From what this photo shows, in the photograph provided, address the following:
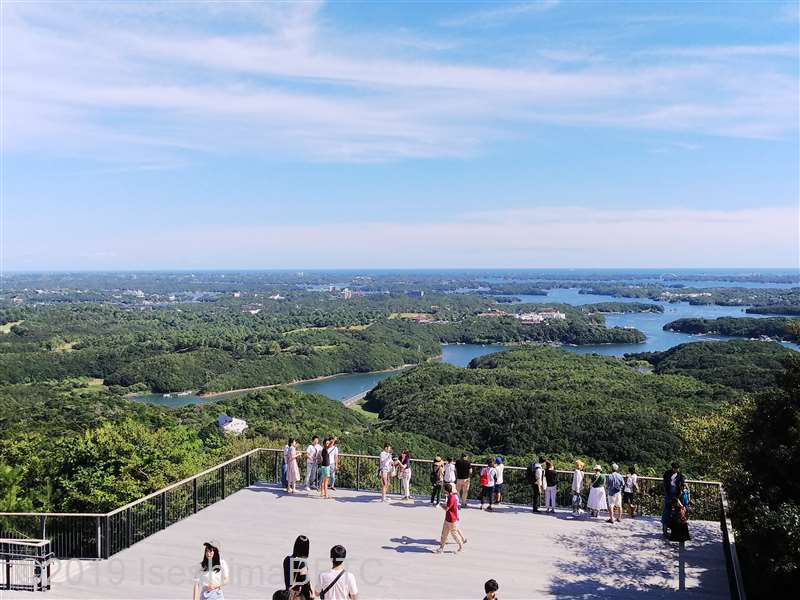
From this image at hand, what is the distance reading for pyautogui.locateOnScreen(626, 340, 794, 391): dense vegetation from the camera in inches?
3120

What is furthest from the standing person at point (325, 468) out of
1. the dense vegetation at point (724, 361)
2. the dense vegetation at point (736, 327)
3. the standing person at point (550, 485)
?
the dense vegetation at point (736, 327)

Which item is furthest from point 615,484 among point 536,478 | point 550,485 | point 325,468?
point 325,468

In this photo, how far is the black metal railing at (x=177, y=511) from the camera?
33.4 feet

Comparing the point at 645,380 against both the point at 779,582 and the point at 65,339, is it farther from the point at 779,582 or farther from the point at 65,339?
the point at 65,339

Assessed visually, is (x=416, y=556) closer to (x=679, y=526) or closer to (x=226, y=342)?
(x=679, y=526)

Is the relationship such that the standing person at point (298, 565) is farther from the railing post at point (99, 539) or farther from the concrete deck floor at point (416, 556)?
the railing post at point (99, 539)

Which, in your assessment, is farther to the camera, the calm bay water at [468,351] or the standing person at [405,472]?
the calm bay water at [468,351]

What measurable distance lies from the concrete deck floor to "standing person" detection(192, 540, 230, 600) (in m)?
1.66

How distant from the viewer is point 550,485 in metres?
12.6

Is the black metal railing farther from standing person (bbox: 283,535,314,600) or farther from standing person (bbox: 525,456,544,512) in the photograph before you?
standing person (bbox: 283,535,314,600)

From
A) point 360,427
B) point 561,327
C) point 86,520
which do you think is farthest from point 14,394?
point 561,327

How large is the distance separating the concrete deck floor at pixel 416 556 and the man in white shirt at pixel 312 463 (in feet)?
2.96

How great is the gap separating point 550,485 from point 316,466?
199 inches

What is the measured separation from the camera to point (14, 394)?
74.6 meters
